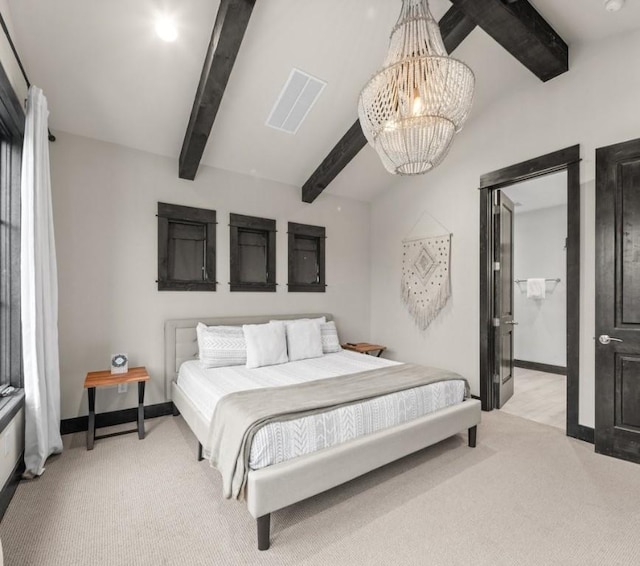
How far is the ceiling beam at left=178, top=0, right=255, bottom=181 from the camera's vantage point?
2400 mm

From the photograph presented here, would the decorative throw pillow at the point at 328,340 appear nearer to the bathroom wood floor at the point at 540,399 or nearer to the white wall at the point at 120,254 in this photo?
the white wall at the point at 120,254

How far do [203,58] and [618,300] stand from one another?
12.7 ft

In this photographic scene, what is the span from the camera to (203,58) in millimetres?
2840

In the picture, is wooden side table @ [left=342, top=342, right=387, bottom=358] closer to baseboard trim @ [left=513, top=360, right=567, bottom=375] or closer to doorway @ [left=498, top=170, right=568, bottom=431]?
doorway @ [left=498, top=170, right=568, bottom=431]

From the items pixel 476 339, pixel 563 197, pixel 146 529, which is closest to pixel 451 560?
pixel 146 529

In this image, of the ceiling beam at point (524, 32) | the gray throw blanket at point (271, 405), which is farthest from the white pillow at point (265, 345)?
the ceiling beam at point (524, 32)

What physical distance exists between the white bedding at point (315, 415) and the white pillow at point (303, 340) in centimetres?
11

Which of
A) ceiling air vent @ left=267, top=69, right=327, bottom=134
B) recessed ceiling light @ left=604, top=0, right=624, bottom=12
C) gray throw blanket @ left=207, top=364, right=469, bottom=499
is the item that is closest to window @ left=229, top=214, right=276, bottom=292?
Answer: ceiling air vent @ left=267, top=69, right=327, bottom=134

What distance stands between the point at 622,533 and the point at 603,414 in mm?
1175

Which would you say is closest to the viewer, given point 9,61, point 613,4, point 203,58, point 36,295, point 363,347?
point 9,61

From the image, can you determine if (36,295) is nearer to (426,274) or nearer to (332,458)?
(332,458)

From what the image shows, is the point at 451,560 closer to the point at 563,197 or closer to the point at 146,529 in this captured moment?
the point at 146,529

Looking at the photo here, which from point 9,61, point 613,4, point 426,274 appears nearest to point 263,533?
point 9,61

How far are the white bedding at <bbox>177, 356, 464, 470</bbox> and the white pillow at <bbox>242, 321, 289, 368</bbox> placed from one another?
95mm
